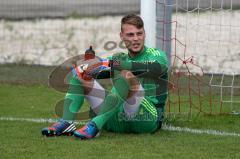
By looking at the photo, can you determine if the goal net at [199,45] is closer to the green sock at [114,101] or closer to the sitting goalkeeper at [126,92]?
the sitting goalkeeper at [126,92]

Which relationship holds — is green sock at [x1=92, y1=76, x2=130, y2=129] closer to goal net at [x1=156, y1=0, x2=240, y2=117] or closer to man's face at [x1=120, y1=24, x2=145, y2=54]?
man's face at [x1=120, y1=24, x2=145, y2=54]

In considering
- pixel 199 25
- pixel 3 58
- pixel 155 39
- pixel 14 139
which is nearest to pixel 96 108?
pixel 14 139

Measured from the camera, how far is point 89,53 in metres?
5.41

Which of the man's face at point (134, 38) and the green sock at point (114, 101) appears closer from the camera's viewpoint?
the green sock at point (114, 101)

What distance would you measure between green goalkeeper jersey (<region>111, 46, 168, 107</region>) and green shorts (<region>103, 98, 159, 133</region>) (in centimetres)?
10

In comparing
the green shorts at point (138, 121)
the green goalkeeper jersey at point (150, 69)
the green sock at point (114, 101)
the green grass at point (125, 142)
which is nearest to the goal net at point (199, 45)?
the green grass at point (125, 142)

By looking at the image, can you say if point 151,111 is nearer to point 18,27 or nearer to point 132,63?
point 132,63

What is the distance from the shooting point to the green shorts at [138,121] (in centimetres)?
523

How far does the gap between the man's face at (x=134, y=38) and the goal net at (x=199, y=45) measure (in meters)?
1.06

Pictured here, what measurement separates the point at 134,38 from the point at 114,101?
54cm

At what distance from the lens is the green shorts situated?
5.23m

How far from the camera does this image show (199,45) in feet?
25.2

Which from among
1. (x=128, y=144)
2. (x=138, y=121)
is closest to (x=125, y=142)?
(x=128, y=144)

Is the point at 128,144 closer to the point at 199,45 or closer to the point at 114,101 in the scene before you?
the point at 114,101
